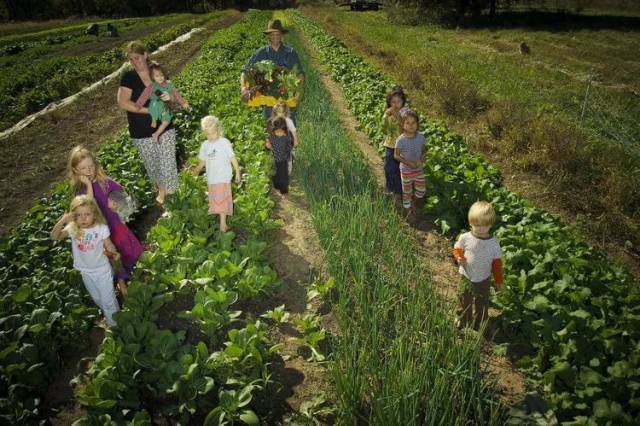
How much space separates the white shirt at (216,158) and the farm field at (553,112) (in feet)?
14.9

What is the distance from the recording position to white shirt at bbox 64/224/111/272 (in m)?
3.37

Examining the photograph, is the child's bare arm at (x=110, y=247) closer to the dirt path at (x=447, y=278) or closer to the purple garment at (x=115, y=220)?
the purple garment at (x=115, y=220)

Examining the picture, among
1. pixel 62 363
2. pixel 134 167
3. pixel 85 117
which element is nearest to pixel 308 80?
pixel 134 167

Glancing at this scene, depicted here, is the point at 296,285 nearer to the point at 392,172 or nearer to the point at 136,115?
the point at 392,172

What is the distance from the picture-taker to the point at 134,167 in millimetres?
6082

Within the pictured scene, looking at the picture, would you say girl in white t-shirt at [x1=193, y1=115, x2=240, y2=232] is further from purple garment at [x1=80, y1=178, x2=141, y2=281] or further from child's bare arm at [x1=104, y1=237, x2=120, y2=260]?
child's bare arm at [x1=104, y1=237, x2=120, y2=260]

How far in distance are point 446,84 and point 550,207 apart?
20.0 feet

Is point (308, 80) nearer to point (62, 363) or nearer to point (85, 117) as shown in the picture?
point (85, 117)

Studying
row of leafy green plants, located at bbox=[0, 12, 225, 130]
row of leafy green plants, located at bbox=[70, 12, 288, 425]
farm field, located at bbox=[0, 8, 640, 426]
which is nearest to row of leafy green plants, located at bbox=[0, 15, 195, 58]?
row of leafy green plants, located at bbox=[0, 12, 225, 130]

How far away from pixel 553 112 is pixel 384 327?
8.38 meters

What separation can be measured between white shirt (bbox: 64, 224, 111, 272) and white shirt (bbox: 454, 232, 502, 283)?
314cm

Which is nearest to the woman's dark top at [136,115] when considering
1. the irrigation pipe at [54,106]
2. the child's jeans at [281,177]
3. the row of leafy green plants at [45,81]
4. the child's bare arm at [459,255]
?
the child's jeans at [281,177]

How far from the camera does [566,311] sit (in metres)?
3.04

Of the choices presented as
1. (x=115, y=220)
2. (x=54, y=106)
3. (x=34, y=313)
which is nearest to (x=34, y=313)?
(x=34, y=313)
